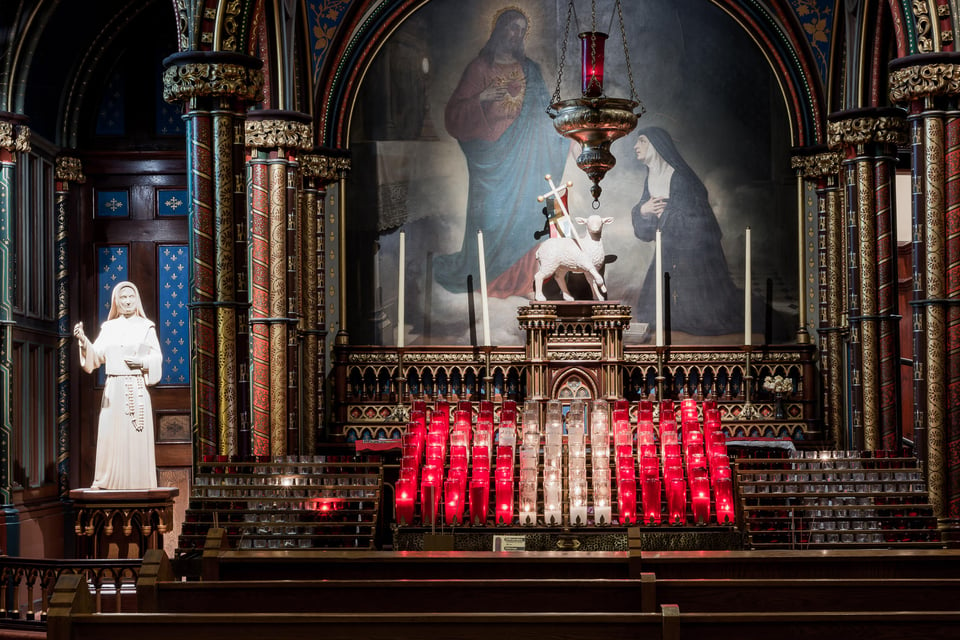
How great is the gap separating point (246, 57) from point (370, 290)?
6.52 meters

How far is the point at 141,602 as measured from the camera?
216 inches

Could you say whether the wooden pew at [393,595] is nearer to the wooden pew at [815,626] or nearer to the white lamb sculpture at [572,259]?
the wooden pew at [815,626]

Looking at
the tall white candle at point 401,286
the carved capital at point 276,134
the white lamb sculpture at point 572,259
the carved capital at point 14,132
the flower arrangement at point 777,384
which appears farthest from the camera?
the white lamb sculpture at point 572,259

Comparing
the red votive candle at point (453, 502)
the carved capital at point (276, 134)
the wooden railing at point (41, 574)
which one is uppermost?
the carved capital at point (276, 134)

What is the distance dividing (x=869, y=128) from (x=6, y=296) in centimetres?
903

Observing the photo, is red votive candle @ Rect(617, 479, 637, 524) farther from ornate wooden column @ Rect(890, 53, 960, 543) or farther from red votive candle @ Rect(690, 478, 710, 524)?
ornate wooden column @ Rect(890, 53, 960, 543)

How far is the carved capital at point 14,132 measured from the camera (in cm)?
1203

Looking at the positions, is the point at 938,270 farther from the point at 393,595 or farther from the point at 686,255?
the point at 393,595

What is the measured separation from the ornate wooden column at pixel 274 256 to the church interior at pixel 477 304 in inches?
1.6

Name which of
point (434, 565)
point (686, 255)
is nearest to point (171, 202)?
point (686, 255)

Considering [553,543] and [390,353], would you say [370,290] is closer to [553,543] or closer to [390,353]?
[390,353]

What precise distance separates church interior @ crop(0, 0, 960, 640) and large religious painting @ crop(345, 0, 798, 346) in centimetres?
4

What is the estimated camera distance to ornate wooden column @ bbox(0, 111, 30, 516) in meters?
12.0

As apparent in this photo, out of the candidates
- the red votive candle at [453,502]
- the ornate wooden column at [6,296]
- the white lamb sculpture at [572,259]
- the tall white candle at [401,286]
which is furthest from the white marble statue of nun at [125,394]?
the white lamb sculpture at [572,259]
